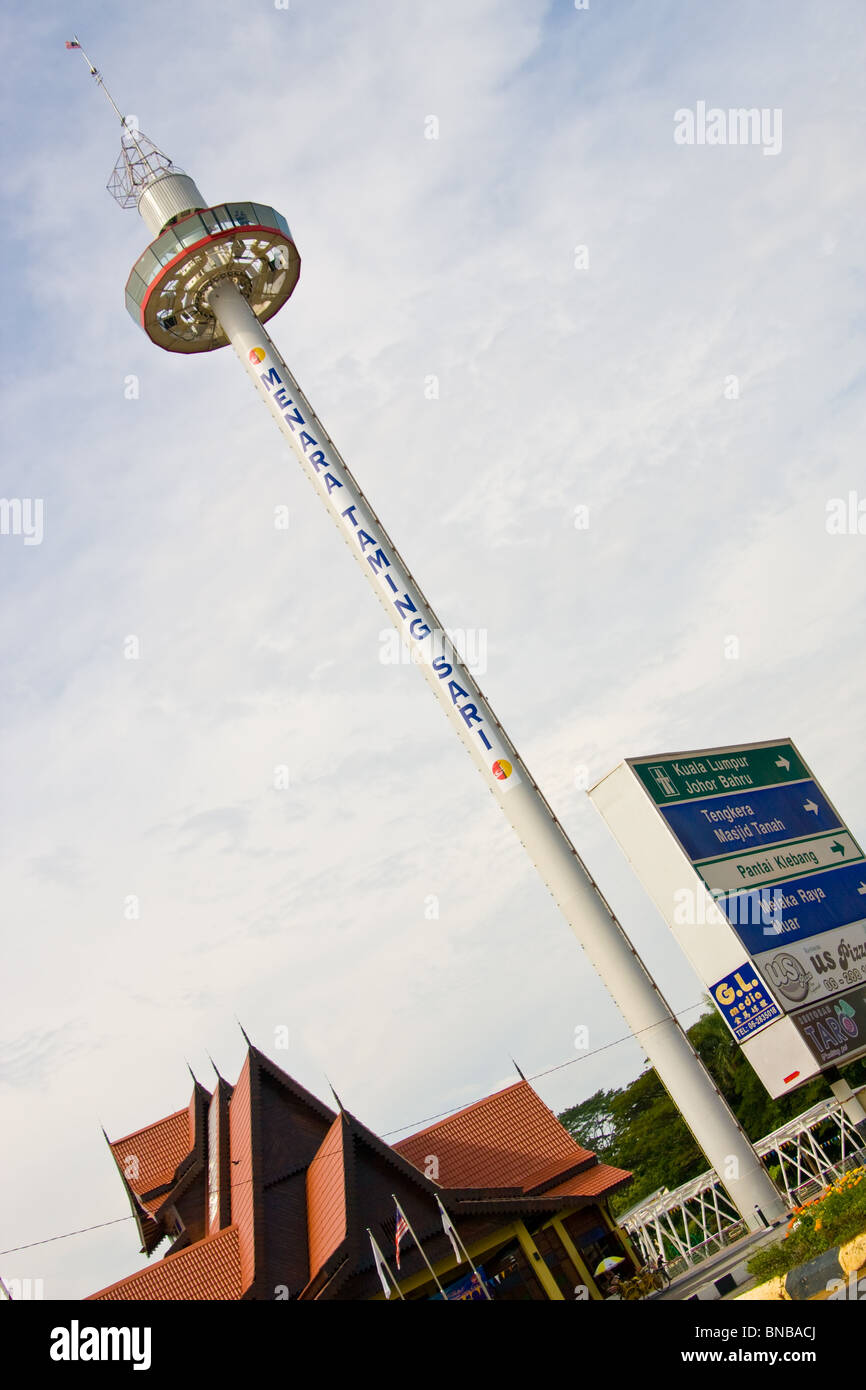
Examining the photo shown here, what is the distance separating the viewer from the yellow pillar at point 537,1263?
91.6 feet

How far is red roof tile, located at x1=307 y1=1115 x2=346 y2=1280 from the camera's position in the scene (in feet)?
84.7

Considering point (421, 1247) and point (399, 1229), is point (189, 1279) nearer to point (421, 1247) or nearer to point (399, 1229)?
point (421, 1247)

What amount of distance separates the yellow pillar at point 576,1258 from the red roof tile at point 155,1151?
15.9m

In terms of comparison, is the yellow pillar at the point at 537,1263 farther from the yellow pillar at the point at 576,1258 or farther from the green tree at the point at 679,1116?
the green tree at the point at 679,1116

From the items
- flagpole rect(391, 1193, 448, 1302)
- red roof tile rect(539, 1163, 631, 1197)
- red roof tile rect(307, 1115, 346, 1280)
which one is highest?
red roof tile rect(307, 1115, 346, 1280)

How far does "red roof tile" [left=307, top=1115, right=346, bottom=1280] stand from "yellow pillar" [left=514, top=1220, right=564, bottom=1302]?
535cm

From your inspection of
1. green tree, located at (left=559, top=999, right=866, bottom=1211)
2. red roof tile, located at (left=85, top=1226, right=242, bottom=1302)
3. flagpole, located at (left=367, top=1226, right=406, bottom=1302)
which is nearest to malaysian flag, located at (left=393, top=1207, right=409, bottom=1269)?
flagpole, located at (left=367, top=1226, right=406, bottom=1302)

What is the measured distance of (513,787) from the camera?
30.4 metres

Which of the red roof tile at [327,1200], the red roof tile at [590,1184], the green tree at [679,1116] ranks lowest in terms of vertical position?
the green tree at [679,1116]

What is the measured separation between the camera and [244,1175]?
29.4 metres

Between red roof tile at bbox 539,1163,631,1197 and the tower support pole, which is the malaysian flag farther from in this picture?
the tower support pole

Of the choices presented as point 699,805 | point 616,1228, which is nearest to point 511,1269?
point 616,1228

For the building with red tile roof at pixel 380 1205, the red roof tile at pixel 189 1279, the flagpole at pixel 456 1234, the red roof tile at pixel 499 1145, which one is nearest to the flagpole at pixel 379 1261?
the building with red tile roof at pixel 380 1205
